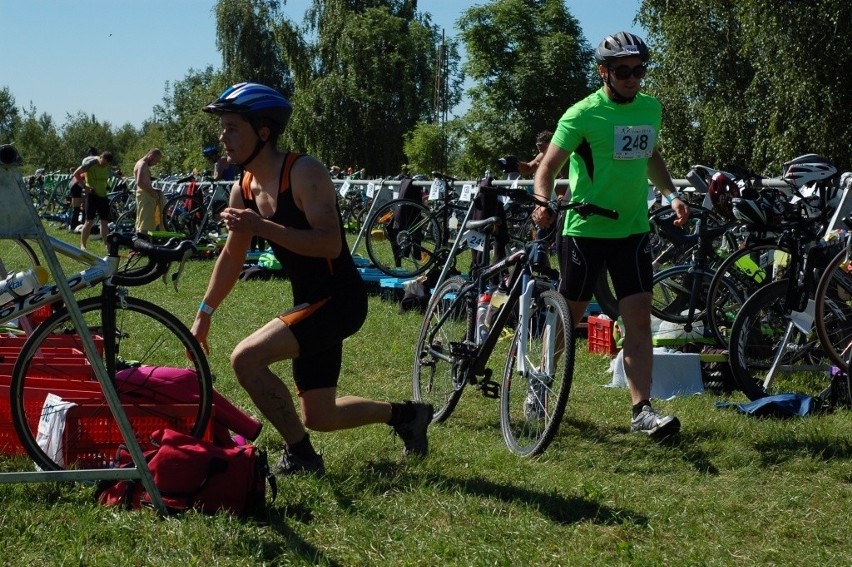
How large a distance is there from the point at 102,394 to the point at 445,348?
2.13 metres

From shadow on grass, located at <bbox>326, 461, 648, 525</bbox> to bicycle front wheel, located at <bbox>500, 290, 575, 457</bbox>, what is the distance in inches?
21.2

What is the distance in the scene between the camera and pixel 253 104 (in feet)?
15.1

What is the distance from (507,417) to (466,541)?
5.27 ft

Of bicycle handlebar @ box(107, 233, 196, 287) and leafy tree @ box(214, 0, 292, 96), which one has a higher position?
leafy tree @ box(214, 0, 292, 96)

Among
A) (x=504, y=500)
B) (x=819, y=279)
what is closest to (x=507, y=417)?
(x=504, y=500)

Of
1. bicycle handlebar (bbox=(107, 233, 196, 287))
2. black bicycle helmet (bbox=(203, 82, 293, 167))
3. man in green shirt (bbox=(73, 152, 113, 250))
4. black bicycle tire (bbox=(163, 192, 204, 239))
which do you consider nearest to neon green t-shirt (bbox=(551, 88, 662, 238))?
black bicycle helmet (bbox=(203, 82, 293, 167))

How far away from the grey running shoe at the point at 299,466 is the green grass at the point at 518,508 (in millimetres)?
76

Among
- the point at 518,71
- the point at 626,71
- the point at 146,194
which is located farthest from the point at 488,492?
the point at 518,71

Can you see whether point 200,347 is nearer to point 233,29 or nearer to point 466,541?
point 466,541

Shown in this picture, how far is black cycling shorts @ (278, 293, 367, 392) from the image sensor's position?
471cm

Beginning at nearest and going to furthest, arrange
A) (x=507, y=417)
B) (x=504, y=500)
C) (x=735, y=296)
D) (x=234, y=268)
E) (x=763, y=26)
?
(x=504, y=500), (x=234, y=268), (x=507, y=417), (x=735, y=296), (x=763, y=26)

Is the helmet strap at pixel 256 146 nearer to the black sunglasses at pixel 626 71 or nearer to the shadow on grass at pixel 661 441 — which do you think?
the black sunglasses at pixel 626 71

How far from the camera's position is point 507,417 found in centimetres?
572

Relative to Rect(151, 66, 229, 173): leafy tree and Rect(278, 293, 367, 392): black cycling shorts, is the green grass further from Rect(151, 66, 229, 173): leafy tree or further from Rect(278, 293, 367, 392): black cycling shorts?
Rect(151, 66, 229, 173): leafy tree
